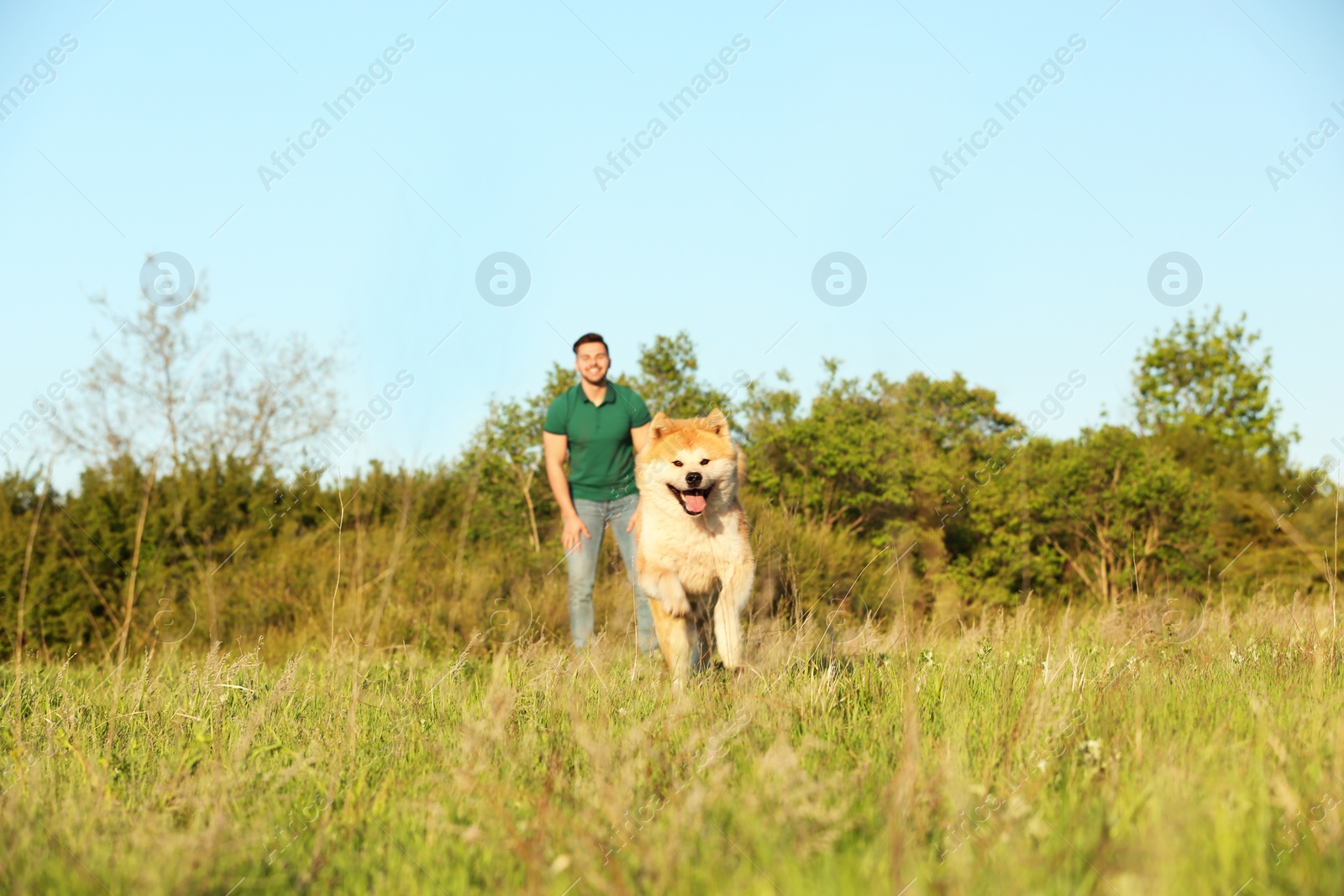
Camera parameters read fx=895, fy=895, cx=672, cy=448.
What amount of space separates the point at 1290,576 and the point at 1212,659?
1013 centimetres

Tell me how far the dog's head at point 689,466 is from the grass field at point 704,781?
1318 millimetres

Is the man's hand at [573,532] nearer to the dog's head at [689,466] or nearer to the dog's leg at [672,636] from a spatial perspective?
the dog's head at [689,466]

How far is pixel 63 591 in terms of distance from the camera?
35.9 ft

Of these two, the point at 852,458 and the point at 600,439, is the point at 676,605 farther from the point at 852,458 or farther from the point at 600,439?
the point at 852,458

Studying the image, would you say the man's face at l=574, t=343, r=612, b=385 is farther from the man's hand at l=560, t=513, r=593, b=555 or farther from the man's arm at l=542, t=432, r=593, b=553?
the man's hand at l=560, t=513, r=593, b=555

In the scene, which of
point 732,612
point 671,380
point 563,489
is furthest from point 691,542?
point 671,380

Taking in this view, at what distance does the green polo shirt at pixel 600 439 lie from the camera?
6902 mm

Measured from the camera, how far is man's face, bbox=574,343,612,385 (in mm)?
6840

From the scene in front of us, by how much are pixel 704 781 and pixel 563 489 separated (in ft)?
13.6

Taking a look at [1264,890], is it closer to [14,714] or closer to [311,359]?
[14,714]

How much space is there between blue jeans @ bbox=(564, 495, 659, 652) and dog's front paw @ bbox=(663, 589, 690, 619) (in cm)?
89

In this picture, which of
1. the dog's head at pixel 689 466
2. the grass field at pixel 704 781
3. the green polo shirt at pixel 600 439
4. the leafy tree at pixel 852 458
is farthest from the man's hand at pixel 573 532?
the leafy tree at pixel 852 458

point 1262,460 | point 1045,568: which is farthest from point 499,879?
point 1262,460

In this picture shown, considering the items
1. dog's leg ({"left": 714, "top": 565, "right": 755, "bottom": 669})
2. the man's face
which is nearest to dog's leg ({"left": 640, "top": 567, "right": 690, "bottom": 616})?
dog's leg ({"left": 714, "top": 565, "right": 755, "bottom": 669})
